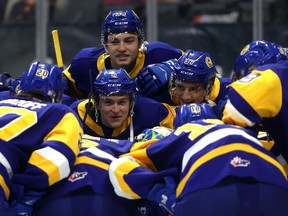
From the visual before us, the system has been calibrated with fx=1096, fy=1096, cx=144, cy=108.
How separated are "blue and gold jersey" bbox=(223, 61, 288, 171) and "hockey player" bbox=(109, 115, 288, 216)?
0.09 m

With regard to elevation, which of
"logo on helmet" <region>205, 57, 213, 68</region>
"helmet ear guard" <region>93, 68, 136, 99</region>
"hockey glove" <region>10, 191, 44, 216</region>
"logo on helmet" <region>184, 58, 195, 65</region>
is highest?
"logo on helmet" <region>184, 58, 195, 65</region>

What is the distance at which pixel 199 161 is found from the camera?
14.2 ft

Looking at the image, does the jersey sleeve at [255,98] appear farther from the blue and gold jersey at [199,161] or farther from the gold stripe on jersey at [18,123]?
the gold stripe on jersey at [18,123]

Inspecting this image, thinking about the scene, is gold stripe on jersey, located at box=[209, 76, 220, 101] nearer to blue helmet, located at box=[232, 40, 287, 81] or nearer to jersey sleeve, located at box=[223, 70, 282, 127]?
blue helmet, located at box=[232, 40, 287, 81]

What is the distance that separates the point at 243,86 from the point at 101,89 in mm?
1232

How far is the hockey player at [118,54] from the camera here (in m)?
6.20

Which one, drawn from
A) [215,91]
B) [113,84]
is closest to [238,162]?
[113,84]

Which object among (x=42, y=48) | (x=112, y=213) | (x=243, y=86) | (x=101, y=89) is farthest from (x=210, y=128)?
(x=42, y=48)

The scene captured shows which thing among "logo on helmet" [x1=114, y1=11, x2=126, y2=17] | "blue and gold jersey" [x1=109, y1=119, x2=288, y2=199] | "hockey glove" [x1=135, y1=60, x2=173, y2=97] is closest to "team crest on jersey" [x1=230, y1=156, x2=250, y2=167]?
"blue and gold jersey" [x1=109, y1=119, x2=288, y2=199]

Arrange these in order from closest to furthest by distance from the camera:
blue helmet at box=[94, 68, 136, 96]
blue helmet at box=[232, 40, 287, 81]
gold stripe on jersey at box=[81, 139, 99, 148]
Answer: gold stripe on jersey at box=[81, 139, 99, 148], blue helmet at box=[232, 40, 287, 81], blue helmet at box=[94, 68, 136, 96]

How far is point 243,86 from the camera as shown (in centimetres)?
454

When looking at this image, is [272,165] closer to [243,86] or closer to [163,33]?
[243,86]

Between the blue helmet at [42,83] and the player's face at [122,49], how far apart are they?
3.57 ft

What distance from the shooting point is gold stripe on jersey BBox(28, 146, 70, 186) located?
463 centimetres
